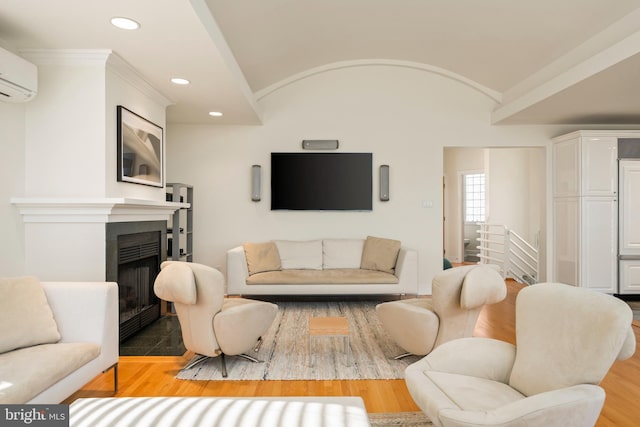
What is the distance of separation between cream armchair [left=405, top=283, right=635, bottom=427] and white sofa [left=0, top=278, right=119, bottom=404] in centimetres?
171

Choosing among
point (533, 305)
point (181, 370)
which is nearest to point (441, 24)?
point (533, 305)

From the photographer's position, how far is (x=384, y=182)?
5.66 m

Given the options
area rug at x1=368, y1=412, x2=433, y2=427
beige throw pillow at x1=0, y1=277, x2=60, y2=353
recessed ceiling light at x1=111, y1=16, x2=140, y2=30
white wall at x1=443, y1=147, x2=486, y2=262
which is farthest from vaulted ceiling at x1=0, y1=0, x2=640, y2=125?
white wall at x1=443, y1=147, x2=486, y2=262

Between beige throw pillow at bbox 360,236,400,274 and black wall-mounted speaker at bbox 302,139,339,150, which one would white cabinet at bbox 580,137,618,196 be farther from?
black wall-mounted speaker at bbox 302,139,339,150

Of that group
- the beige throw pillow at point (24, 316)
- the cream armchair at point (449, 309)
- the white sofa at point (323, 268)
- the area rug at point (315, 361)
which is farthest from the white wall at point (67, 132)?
the cream armchair at point (449, 309)

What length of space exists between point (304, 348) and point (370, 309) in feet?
5.16

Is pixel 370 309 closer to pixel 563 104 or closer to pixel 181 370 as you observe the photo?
pixel 181 370

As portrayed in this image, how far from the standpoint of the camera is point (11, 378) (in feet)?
5.73

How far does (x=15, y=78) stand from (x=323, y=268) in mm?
3810

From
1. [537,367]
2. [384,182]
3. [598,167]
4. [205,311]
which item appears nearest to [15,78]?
[205,311]

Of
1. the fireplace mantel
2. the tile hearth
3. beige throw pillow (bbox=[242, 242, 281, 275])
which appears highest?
the fireplace mantel

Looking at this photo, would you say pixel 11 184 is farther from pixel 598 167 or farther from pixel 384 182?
pixel 598 167

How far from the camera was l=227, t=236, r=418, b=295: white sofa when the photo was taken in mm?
4770

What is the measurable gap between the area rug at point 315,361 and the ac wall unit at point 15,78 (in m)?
2.23
